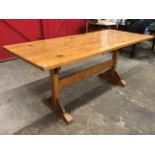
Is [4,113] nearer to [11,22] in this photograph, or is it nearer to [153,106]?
[153,106]

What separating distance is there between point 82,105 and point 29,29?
237 centimetres

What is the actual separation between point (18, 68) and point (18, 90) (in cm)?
89

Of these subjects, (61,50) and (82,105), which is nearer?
(61,50)

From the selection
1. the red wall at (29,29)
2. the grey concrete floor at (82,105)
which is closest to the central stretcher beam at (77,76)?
the grey concrete floor at (82,105)

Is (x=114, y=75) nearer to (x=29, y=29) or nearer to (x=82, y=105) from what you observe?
(x=82, y=105)

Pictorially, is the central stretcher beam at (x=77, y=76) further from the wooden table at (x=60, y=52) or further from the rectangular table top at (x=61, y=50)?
the rectangular table top at (x=61, y=50)

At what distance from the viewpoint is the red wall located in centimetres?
332

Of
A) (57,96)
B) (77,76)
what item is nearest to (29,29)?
(77,76)

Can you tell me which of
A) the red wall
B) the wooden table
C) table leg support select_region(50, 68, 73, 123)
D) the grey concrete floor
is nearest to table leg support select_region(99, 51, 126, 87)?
the grey concrete floor

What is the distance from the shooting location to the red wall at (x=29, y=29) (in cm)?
332

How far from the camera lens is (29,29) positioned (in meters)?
3.61

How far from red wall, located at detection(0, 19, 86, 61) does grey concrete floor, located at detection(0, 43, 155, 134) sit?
0.72 metres

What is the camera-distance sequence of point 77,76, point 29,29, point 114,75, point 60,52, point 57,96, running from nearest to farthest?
point 60,52, point 57,96, point 77,76, point 114,75, point 29,29
